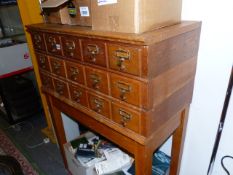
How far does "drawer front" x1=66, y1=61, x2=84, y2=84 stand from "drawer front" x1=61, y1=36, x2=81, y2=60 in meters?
0.04

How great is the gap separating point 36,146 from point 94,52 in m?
1.62

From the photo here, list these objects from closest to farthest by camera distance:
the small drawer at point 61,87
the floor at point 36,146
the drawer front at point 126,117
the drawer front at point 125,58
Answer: the drawer front at point 125,58 → the drawer front at point 126,117 → the small drawer at point 61,87 → the floor at point 36,146

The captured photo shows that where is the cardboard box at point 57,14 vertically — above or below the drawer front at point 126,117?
above

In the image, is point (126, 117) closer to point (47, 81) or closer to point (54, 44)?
point (54, 44)

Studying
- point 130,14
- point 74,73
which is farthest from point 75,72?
point 130,14

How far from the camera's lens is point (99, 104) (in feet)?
3.37

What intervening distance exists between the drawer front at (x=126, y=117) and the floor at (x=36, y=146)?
1115mm

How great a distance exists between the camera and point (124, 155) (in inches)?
56.4

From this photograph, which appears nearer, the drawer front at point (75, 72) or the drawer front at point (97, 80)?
the drawer front at point (97, 80)

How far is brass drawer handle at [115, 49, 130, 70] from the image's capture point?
77 cm

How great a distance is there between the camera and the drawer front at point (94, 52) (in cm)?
87

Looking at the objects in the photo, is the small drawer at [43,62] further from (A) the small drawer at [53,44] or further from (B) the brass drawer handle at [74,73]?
(B) the brass drawer handle at [74,73]

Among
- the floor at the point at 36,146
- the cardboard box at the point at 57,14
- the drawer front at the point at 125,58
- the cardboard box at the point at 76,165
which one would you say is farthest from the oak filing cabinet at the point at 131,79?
the floor at the point at 36,146

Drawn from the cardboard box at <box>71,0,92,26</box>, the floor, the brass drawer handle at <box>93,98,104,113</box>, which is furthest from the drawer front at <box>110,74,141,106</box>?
the floor
